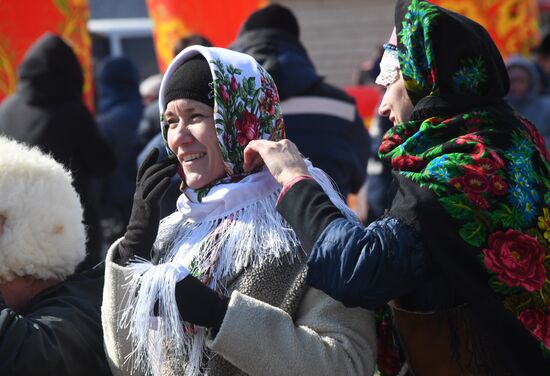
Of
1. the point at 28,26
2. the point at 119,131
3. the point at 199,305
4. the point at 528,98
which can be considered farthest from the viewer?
the point at 119,131

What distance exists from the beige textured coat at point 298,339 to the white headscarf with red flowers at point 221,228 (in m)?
0.13

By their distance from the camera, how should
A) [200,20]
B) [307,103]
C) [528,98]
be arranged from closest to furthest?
[307,103] → [528,98] → [200,20]

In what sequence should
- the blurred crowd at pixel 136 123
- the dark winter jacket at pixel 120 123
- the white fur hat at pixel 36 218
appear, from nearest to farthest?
the white fur hat at pixel 36 218, the blurred crowd at pixel 136 123, the dark winter jacket at pixel 120 123

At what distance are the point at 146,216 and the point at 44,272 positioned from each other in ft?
1.18

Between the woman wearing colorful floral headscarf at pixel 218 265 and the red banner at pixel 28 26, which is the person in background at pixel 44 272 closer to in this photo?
the woman wearing colorful floral headscarf at pixel 218 265

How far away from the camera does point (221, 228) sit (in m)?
2.43

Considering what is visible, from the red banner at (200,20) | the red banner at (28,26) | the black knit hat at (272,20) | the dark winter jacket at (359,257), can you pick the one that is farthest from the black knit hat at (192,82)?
the red banner at (200,20)

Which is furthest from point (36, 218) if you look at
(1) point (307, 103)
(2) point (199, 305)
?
(1) point (307, 103)

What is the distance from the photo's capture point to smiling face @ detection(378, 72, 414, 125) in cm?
237

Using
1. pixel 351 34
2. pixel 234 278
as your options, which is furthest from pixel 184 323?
pixel 351 34

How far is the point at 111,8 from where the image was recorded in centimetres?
1328

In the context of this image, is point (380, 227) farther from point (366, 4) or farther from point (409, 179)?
point (366, 4)

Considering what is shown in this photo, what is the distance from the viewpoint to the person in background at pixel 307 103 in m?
4.07

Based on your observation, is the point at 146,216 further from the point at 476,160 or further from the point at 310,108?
the point at 310,108
